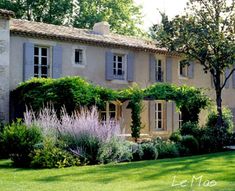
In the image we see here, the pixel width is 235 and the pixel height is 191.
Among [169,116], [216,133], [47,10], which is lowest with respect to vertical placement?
[216,133]

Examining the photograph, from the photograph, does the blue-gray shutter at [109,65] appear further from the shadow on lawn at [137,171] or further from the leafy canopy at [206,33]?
the shadow on lawn at [137,171]

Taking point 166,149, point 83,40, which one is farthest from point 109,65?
point 166,149

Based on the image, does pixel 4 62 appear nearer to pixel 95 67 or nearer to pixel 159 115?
pixel 95 67

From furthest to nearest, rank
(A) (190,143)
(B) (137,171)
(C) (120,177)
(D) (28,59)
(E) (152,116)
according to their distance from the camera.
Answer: (E) (152,116) < (D) (28,59) < (A) (190,143) < (B) (137,171) < (C) (120,177)

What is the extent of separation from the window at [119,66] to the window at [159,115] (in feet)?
9.67

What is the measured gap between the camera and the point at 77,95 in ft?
55.5

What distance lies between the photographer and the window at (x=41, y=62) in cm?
1931

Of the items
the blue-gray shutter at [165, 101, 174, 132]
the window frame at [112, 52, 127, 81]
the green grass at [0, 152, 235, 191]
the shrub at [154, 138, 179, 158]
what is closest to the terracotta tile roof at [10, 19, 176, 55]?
the window frame at [112, 52, 127, 81]

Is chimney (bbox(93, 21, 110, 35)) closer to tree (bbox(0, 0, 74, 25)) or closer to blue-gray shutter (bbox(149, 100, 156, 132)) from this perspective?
blue-gray shutter (bbox(149, 100, 156, 132))

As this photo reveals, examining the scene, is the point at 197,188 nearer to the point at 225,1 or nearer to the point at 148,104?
the point at 225,1

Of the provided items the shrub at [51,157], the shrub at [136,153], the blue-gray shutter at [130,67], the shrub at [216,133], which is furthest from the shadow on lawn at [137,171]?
the blue-gray shutter at [130,67]

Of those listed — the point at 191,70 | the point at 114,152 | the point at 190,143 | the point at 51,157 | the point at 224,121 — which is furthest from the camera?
the point at 191,70

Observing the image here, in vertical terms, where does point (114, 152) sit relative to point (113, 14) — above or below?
below

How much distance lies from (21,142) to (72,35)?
26.4 feet
